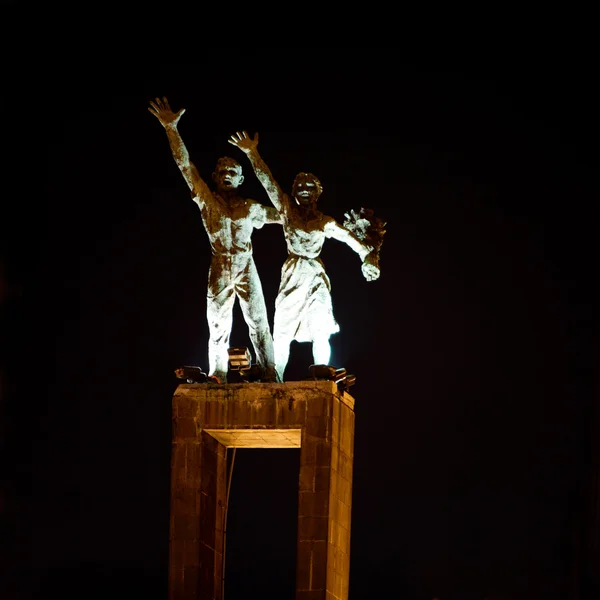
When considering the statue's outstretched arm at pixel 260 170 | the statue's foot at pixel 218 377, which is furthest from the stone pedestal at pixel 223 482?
the statue's outstretched arm at pixel 260 170

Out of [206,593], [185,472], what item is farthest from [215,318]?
[206,593]

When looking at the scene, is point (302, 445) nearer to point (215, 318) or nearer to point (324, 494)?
point (324, 494)

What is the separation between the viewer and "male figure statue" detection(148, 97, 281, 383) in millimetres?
16125

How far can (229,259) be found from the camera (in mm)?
16188

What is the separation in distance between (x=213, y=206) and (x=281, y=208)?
0.81 meters

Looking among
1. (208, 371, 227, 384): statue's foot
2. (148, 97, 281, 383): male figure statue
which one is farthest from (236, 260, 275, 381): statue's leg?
(208, 371, 227, 384): statue's foot

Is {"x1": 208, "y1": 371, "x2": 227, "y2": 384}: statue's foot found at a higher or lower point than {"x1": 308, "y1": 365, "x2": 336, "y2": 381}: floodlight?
lower

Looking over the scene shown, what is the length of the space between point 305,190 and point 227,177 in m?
0.95

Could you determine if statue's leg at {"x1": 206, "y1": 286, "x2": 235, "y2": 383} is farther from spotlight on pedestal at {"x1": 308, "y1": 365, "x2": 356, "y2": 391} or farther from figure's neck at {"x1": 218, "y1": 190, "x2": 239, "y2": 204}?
spotlight on pedestal at {"x1": 308, "y1": 365, "x2": 356, "y2": 391}

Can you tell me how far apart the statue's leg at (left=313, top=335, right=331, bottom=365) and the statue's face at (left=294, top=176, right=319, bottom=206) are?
5.28ft

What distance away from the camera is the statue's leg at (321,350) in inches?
627

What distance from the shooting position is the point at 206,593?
15305mm

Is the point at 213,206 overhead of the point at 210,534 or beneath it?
overhead

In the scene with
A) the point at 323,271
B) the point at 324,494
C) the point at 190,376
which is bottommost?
the point at 324,494
